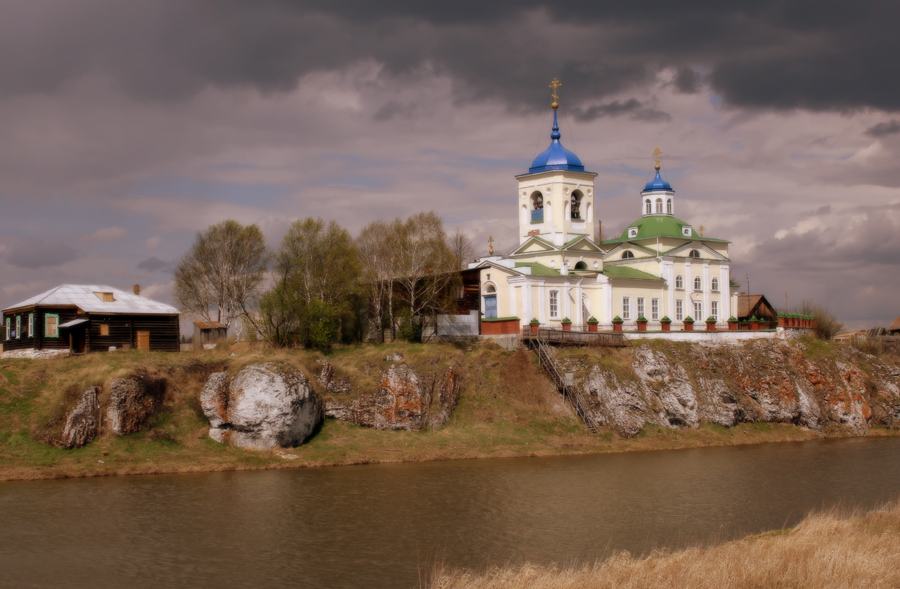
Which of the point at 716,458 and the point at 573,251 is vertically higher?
the point at 573,251

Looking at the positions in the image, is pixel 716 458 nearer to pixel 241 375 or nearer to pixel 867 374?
pixel 867 374

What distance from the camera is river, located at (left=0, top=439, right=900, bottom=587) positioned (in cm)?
2283

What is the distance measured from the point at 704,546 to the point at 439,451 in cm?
1861

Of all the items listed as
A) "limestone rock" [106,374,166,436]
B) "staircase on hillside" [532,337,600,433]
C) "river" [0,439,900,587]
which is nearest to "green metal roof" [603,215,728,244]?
"staircase on hillside" [532,337,600,433]

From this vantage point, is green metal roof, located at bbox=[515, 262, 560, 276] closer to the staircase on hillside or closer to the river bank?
the staircase on hillside

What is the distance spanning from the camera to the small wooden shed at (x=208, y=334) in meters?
51.4

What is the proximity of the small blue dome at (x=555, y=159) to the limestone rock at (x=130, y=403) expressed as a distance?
98.0 feet

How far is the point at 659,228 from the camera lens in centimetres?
6250

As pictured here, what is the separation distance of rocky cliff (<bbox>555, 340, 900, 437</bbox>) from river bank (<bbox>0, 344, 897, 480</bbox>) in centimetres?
81

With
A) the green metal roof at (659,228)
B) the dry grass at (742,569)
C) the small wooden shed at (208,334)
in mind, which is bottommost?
the dry grass at (742,569)

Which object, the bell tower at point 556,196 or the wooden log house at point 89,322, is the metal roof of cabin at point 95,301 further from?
the bell tower at point 556,196

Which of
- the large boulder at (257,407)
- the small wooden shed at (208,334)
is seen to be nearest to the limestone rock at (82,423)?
the large boulder at (257,407)

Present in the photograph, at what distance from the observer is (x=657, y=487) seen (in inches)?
1313

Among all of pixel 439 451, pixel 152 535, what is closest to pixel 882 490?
pixel 439 451
